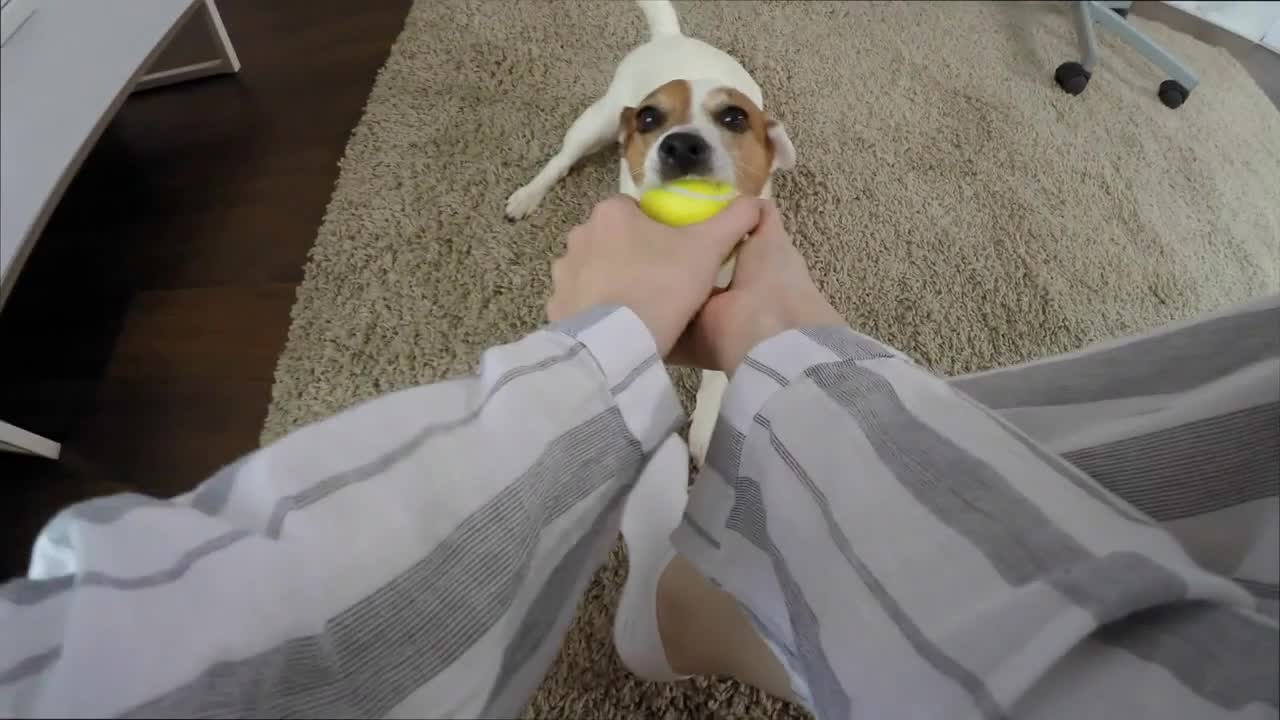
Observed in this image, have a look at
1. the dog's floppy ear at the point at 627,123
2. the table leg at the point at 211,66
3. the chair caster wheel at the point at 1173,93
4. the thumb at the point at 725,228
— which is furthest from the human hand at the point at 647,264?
the chair caster wheel at the point at 1173,93

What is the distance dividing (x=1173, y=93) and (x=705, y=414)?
4.03 ft

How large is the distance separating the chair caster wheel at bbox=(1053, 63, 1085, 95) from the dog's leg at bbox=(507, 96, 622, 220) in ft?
3.02

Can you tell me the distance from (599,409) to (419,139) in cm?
102

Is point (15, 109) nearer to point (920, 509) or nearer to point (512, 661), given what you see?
point (512, 661)

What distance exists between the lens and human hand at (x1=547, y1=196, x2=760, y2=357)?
60 cm

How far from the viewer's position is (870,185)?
4.23ft

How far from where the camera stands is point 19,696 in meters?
0.29

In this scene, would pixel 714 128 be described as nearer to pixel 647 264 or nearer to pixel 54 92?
pixel 647 264

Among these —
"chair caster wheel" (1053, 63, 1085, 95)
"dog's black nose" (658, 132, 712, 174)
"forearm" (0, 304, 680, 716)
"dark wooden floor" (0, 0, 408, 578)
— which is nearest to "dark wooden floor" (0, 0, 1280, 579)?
"dark wooden floor" (0, 0, 408, 578)

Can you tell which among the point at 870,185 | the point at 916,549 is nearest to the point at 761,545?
the point at 916,549

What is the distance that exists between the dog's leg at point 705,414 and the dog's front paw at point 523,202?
45cm

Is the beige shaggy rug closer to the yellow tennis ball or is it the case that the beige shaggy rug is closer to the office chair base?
the office chair base

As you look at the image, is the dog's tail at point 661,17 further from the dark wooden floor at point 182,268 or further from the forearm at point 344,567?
the forearm at point 344,567

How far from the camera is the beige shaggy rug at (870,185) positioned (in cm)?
111
